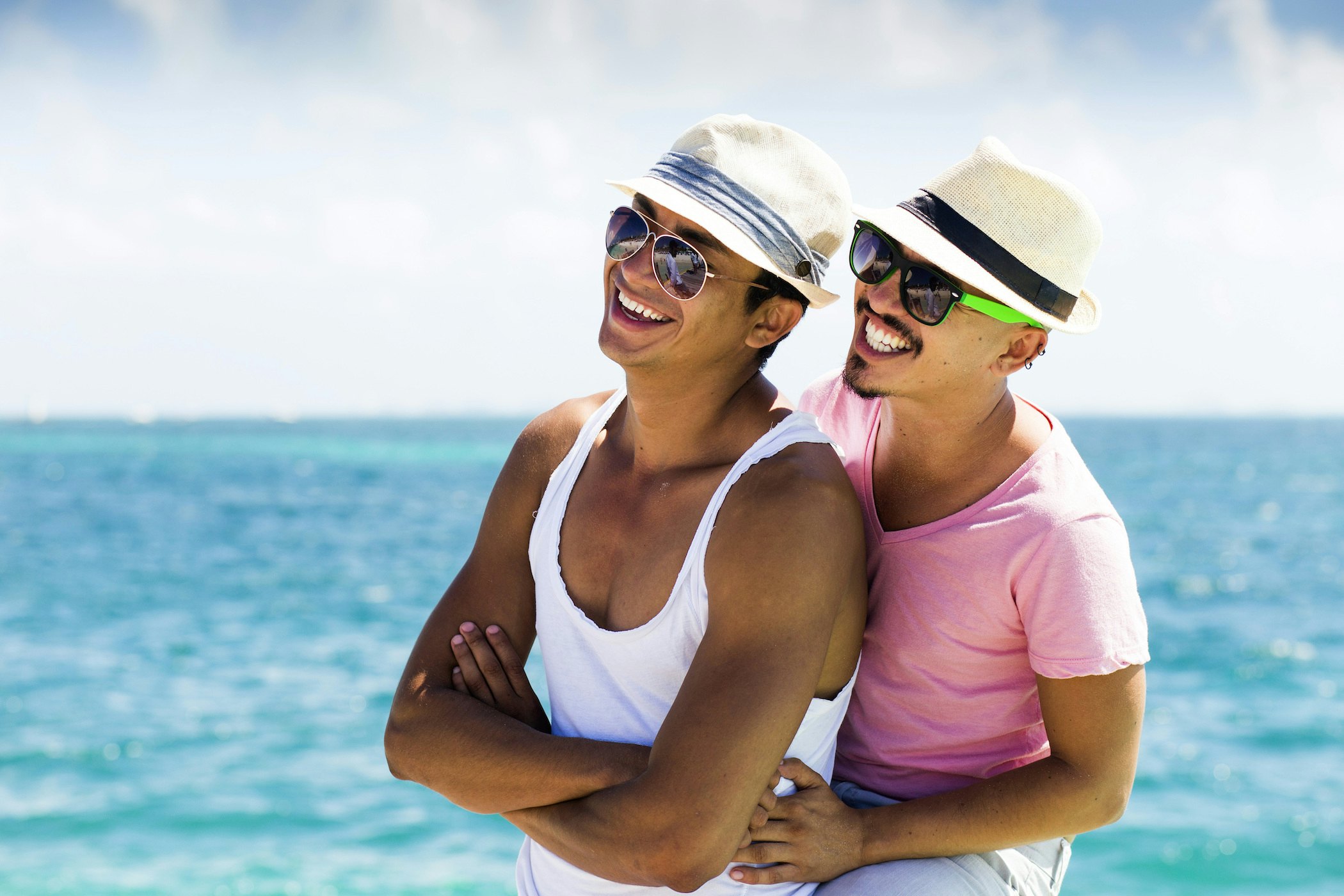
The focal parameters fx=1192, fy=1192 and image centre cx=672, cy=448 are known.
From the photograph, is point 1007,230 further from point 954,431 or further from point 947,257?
point 954,431

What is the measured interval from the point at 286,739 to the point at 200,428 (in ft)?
343

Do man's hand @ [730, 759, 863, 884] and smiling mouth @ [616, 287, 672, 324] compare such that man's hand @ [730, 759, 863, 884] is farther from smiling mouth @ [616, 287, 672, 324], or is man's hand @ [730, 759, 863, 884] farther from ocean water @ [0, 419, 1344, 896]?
ocean water @ [0, 419, 1344, 896]

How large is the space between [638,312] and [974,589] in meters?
1.01

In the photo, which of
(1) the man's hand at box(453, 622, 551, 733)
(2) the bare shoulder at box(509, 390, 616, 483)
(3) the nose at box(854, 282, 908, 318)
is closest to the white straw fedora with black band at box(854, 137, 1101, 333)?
(3) the nose at box(854, 282, 908, 318)

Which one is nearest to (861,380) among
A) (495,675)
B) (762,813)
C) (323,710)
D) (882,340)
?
(882,340)

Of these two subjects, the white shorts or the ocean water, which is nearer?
the white shorts

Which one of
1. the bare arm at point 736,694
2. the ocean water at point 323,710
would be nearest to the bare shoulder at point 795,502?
the bare arm at point 736,694

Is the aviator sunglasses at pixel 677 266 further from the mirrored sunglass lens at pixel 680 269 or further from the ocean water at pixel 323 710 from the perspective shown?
the ocean water at pixel 323 710

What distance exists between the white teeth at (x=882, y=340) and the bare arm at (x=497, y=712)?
79 cm

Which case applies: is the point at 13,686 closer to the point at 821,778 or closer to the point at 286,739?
the point at 286,739

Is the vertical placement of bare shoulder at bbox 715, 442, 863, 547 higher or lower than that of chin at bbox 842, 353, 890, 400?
lower

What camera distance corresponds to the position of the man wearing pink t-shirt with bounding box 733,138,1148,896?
264cm

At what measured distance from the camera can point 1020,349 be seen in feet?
9.73

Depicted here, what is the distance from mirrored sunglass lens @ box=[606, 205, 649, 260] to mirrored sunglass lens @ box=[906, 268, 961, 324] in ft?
2.13
